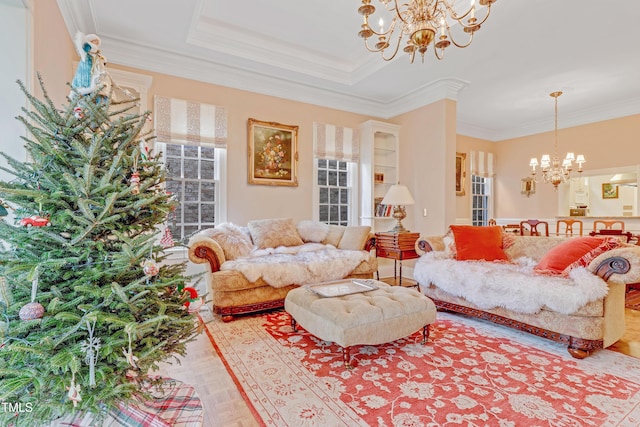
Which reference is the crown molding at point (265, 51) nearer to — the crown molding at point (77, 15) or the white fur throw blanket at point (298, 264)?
the crown molding at point (77, 15)

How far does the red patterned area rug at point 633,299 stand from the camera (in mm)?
3508

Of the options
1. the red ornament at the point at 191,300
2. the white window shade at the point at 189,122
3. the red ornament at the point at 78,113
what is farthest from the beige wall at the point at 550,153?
the red ornament at the point at 78,113

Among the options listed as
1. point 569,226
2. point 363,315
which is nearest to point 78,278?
Result: point 363,315

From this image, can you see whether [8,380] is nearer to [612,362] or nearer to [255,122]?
[612,362]

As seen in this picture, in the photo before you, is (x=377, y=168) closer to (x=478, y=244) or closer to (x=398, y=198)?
(x=398, y=198)

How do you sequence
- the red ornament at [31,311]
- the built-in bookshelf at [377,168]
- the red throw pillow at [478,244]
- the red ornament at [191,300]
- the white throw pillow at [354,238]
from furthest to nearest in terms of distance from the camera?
the built-in bookshelf at [377,168] < the white throw pillow at [354,238] < the red throw pillow at [478,244] < the red ornament at [191,300] < the red ornament at [31,311]

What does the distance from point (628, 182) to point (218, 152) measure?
24.7 ft

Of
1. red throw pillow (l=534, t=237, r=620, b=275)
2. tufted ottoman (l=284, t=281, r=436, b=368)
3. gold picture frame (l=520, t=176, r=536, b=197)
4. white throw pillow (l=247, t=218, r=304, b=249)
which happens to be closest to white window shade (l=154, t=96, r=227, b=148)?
white throw pillow (l=247, t=218, r=304, b=249)

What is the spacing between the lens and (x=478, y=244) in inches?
136

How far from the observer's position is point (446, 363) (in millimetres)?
2174

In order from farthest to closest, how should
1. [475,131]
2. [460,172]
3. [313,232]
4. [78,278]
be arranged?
[475,131] → [460,172] → [313,232] → [78,278]

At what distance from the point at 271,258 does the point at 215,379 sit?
1.62 meters

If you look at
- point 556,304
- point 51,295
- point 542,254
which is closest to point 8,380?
point 51,295

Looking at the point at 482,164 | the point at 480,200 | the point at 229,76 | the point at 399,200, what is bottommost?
the point at 399,200
